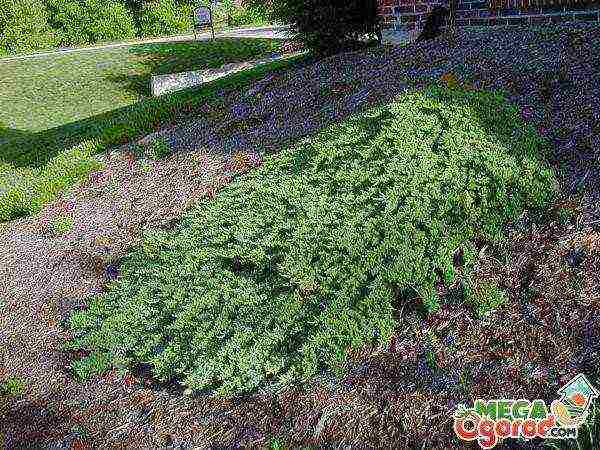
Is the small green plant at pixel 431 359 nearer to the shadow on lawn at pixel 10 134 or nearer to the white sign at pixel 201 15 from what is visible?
the shadow on lawn at pixel 10 134

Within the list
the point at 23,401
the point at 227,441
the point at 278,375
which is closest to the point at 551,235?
the point at 278,375

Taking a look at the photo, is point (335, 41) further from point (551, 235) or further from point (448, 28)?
point (551, 235)

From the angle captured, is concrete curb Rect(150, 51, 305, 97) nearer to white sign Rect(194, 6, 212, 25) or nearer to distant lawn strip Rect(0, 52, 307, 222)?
distant lawn strip Rect(0, 52, 307, 222)

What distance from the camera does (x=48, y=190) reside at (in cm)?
654

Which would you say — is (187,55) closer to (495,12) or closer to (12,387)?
(495,12)

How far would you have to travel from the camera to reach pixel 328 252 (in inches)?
131

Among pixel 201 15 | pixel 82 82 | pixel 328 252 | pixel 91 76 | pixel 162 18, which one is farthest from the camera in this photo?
pixel 162 18

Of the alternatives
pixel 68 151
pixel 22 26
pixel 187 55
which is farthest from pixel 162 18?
pixel 68 151

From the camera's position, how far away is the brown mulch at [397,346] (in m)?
2.74

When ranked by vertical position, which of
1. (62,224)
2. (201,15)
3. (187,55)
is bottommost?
(62,224)

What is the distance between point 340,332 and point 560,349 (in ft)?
3.42

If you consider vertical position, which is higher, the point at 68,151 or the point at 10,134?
the point at 68,151

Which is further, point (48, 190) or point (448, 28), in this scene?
point (448, 28)

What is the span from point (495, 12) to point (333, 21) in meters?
2.40
